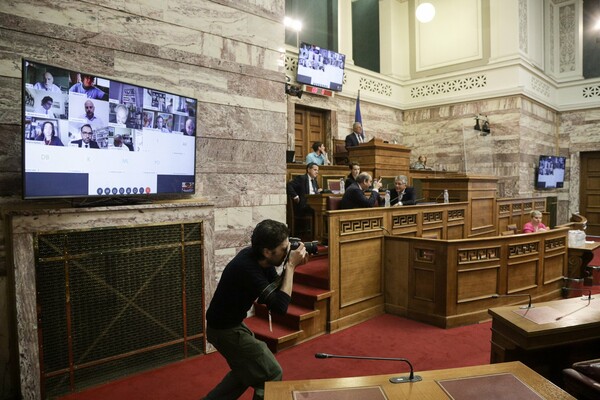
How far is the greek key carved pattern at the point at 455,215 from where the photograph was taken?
6.04 metres

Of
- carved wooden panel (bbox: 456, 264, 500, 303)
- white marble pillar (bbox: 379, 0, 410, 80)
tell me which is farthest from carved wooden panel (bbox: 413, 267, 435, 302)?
white marble pillar (bbox: 379, 0, 410, 80)

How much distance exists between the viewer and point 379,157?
7582mm

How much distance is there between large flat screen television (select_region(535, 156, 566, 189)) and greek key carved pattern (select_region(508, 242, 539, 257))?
6.13 m

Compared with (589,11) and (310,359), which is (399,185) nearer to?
(310,359)

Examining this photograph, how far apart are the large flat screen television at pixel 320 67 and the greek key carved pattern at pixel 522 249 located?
571 cm

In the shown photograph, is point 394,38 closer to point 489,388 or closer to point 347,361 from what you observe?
point 347,361

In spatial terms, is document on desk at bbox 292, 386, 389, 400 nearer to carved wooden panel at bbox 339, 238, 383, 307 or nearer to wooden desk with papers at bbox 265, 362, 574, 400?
wooden desk with papers at bbox 265, 362, 574, 400

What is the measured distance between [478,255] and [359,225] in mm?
1399

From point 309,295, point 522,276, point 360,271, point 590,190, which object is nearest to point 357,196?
point 360,271

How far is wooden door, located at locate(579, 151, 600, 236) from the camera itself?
1096cm

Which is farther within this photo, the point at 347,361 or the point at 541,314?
the point at 347,361

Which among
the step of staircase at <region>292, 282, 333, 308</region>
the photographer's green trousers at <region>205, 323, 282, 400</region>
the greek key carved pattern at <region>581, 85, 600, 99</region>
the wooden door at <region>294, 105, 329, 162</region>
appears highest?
the greek key carved pattern at <region>581, 85, 600, 99</region>

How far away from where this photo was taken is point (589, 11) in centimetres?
1095

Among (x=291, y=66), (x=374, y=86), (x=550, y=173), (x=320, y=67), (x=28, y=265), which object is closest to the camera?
(x=28, y=265)
